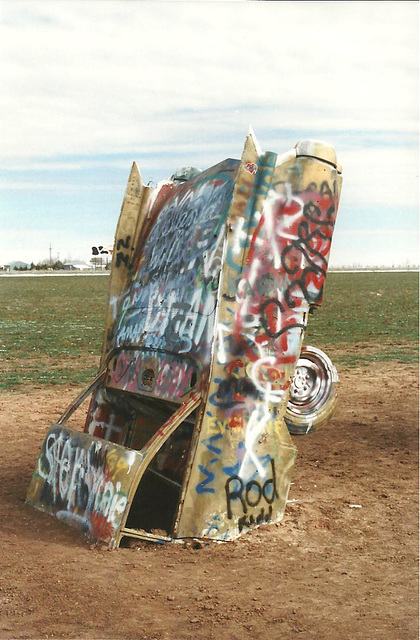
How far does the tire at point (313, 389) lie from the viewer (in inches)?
325

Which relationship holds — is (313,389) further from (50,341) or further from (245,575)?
(50,341)

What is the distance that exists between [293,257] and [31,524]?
3.03m

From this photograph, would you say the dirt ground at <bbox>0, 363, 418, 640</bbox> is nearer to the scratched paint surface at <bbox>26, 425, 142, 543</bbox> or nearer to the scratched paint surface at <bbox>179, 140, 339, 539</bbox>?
the scratched paint surface at <bbox>26, 425, 142, 543</bbox>

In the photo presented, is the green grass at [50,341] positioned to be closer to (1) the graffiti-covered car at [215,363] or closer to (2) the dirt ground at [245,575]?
(2) the dirt ground at [245,575]

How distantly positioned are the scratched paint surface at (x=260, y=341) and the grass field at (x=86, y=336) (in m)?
7.56

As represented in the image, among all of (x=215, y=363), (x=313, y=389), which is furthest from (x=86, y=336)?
(x=215, y=363)

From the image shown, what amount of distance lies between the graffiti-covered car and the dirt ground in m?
0.28

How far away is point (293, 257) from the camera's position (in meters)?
7.24

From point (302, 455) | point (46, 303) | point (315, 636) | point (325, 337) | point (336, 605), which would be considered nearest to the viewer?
point (315, 636)

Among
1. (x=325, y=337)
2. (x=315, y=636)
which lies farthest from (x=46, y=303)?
(x=315, y=636)

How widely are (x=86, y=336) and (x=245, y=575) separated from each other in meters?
15.3

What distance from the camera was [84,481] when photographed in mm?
6883

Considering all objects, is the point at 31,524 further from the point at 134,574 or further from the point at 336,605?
the point at 336,605

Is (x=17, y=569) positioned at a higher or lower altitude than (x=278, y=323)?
lower
